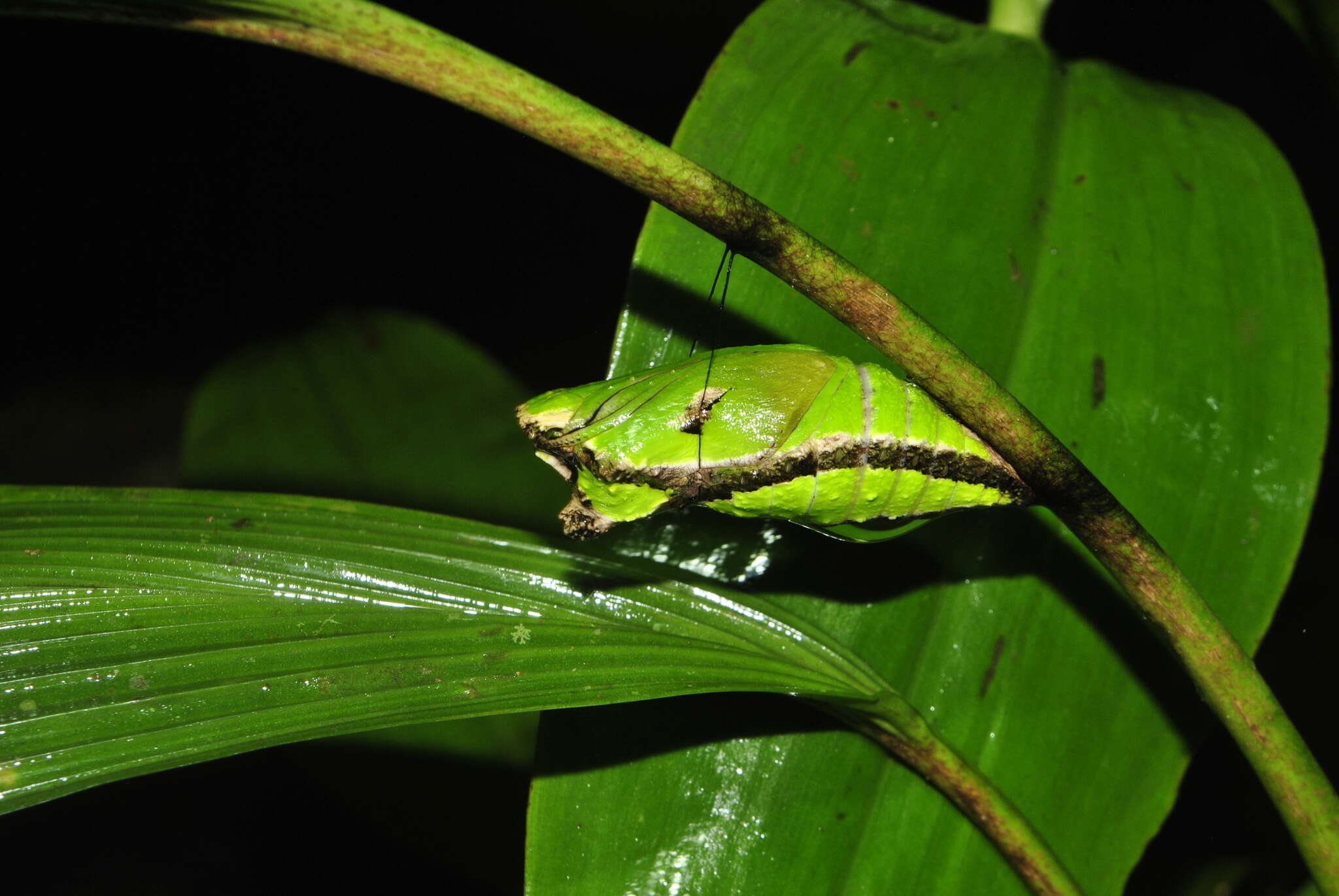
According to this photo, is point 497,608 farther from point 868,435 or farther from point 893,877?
point 893,877

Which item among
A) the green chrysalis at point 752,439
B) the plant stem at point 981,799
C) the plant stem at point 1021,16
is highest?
the plant stem at point 1021,16

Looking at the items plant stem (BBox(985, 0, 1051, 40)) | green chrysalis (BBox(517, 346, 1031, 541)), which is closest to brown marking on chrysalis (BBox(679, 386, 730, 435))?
green chrysalis (BBox(517, 346, 1031, 541))

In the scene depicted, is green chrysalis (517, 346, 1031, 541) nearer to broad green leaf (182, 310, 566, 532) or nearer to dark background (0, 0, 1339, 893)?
broad green leaf (182, 310, 566, 532)

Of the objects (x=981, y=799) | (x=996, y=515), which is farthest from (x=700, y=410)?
(x=981, y=799)

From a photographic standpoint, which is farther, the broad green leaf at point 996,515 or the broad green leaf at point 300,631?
the broad green leaf at point 996,515

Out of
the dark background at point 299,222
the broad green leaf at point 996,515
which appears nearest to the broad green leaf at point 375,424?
the dark background at point 299,222

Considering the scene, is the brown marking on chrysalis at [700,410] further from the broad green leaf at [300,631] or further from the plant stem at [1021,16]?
the plant stem at [1021,16]
